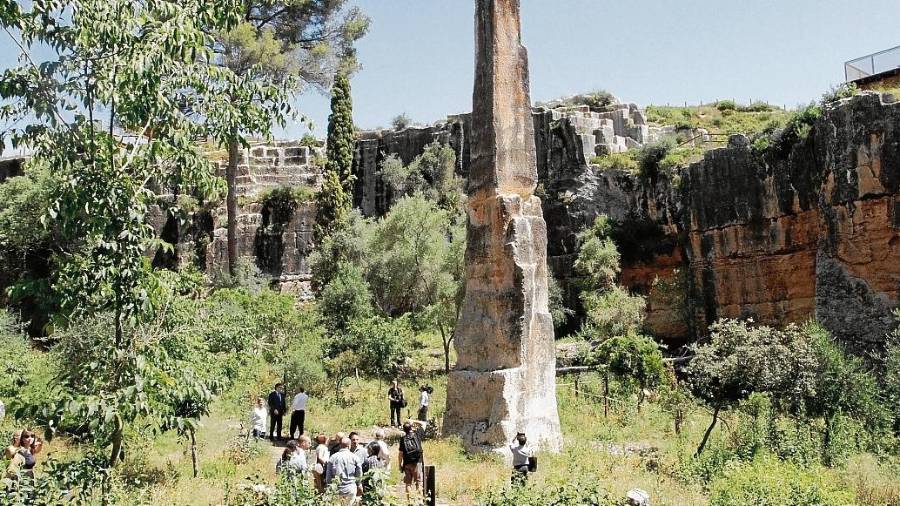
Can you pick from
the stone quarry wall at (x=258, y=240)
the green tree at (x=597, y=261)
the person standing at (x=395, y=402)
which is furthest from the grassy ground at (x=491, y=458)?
the stone quarry wall at (x=258, y=240)

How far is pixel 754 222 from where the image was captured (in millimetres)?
22578

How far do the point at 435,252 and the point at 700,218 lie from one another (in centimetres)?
882

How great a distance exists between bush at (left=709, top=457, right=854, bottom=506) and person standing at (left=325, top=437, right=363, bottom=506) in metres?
3.75

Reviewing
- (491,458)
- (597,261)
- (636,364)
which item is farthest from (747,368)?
(597,261)

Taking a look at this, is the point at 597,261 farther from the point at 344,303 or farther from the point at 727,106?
the point at 727,106

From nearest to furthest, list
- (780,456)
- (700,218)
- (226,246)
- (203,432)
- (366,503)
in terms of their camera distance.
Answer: (366,503) < (780,456) < (203,432) < (700,218) < (226,246)

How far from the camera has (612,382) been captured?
60.1 feet

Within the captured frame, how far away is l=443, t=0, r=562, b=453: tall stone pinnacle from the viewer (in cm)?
1172

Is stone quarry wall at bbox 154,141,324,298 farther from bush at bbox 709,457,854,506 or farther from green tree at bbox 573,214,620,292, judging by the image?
bush at bbox 709,457,854,506

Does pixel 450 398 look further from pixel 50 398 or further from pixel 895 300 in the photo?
pixel 895 300

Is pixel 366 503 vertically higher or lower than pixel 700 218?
lower

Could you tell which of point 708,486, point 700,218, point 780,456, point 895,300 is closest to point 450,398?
point 708,486

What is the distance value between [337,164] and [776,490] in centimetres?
2635

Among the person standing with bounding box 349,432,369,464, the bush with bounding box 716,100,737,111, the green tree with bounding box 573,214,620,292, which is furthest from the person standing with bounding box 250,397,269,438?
the bush with bounding box 716,100,737,111
